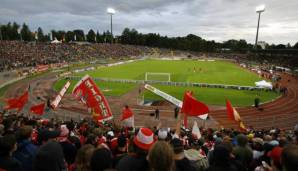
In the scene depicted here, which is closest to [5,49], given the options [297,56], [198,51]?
[297,56]

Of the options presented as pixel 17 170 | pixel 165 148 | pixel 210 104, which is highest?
pixel 165 148

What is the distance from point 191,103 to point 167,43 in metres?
155

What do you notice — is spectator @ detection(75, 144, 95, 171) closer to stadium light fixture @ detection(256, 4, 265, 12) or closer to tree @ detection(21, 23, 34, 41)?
stadium light fixture @ detection(256, 4, 265, 12)

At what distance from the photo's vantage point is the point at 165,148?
12.1 ft

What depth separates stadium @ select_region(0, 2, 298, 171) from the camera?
4500 millimetres

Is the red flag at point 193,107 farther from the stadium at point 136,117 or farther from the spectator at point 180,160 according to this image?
the spectator at point 180,160

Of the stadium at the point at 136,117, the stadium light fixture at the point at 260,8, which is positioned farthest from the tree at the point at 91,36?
the stadium light fixture at the point at 260,8

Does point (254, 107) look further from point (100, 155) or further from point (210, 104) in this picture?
point (100, 155)

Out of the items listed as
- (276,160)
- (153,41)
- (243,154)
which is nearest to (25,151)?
(243,154)

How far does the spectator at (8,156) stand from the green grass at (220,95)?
92.8 ft

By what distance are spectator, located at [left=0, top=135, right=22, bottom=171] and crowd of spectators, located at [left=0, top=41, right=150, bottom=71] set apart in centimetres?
5396

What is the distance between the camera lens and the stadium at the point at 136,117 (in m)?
4.50

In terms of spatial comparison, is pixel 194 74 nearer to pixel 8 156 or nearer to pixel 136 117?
pixel 136 117

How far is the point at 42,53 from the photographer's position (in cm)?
7569
